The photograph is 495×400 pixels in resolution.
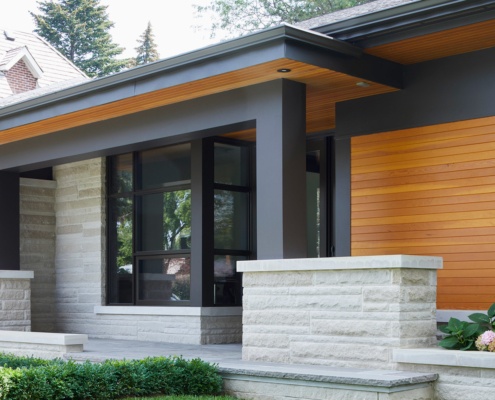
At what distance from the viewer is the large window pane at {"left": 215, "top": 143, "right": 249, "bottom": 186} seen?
11953 mm

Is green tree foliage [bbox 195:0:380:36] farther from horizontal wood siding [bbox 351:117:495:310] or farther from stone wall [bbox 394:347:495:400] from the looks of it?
stone wall [bbox 394:347:495:400]

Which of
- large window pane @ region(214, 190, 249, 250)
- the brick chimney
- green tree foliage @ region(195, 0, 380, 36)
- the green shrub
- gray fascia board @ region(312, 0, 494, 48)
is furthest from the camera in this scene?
green tree foliage @ region(195, 0, 380, 36)

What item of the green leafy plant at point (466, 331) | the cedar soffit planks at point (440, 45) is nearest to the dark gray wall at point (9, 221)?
the cedar soffit planks at point (440, 45)

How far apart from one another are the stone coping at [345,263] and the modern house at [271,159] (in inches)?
9.6

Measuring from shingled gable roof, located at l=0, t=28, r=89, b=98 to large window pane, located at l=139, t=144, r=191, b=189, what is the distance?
710 cm

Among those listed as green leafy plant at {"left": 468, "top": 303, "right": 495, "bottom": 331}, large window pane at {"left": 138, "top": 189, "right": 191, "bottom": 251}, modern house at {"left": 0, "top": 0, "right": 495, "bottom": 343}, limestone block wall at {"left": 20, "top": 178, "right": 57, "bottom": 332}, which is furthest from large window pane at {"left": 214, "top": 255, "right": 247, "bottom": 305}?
green leafy plant at {"left": 468, "top": 303, "right": 495, "bottom": 331}

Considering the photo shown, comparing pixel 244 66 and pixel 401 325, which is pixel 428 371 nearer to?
pixel 401 325

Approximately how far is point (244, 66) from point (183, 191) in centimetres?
423

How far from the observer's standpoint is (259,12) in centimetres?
3225

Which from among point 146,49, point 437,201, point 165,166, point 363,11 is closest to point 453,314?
point 437,201

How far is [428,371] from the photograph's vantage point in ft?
22.4

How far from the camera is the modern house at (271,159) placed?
26.6 feet

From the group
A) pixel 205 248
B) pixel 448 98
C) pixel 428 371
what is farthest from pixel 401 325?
pixel 205 248

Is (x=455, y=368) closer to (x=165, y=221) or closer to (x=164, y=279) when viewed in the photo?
(x=164, y=279)
